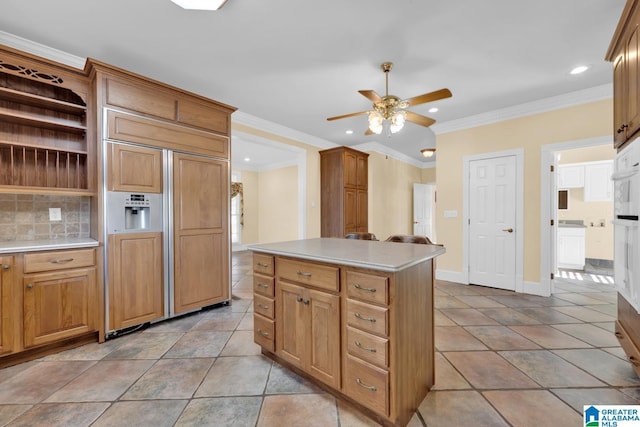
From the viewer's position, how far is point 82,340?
228cm

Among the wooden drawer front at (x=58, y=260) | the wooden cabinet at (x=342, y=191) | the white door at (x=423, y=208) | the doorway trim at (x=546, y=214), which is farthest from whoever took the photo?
the white door at (x=423, y=208)

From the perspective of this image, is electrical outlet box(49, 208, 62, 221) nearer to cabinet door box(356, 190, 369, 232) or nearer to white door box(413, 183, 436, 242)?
cabinet door box(356, 190, 369, 232)

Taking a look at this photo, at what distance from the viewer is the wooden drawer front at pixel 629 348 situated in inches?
64.4

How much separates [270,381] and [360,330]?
841 mm

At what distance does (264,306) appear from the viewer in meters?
2.00

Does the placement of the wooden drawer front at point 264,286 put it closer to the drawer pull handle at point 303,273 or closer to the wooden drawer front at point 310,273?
the wooden drawer front at point 310,273

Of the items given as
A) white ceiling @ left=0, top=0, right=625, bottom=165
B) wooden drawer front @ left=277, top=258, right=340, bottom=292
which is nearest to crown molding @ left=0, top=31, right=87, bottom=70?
white ceiling @ left=0, top=0, right=625, bottom=165

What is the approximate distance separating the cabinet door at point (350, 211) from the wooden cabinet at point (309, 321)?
3.31 metres

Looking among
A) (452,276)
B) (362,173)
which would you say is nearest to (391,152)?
(362,173)

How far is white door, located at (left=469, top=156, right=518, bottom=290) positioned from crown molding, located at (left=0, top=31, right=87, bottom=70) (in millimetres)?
5125

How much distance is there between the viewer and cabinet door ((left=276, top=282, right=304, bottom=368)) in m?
1.72

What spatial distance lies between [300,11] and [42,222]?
2.96 m

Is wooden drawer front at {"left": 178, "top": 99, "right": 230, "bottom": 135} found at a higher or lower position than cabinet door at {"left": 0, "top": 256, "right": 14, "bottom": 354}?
higher

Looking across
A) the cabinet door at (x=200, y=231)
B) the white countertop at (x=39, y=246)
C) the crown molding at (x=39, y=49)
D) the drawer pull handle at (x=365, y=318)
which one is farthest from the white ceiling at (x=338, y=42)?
the drawer pull handle at (x=365, y=318)
